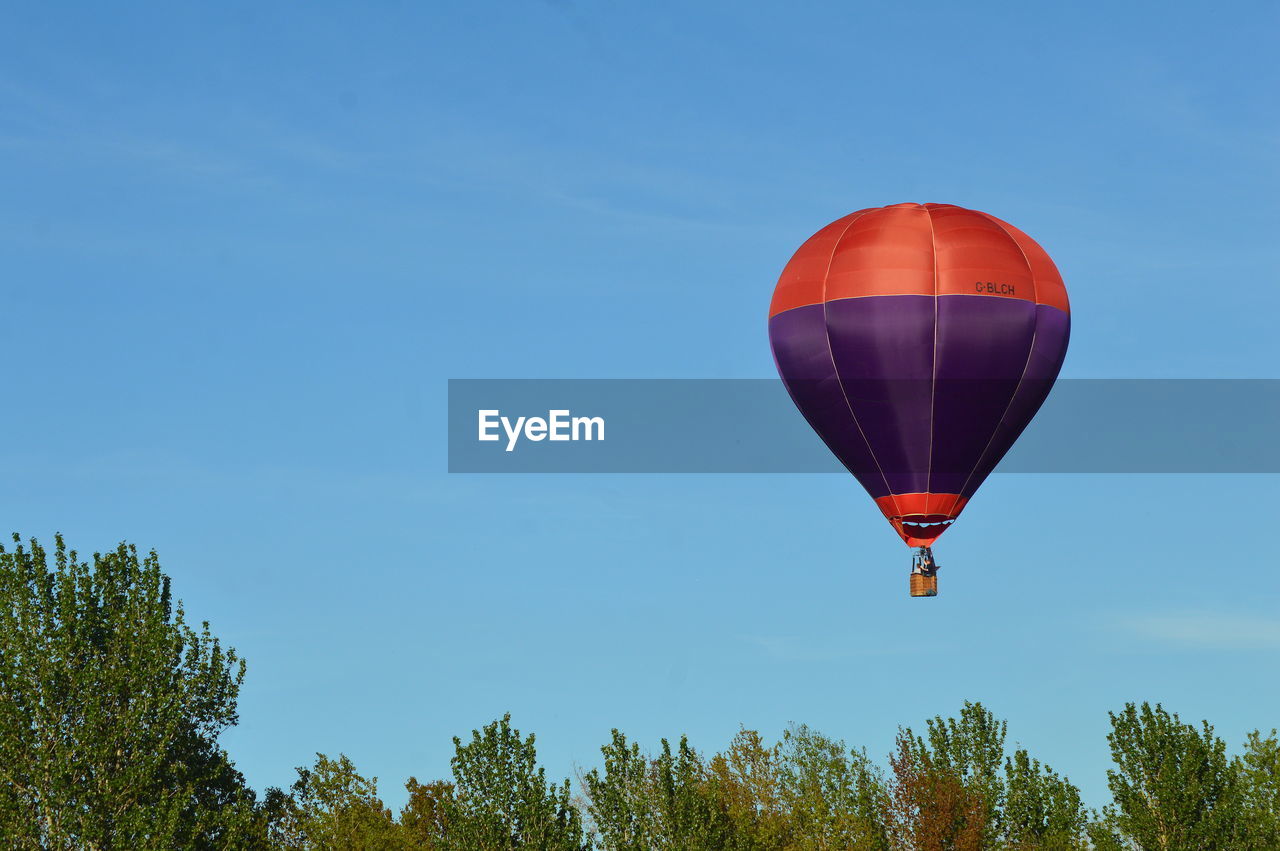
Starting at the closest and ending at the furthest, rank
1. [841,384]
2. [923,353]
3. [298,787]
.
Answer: [923,353] < [841,384] < [298,787]

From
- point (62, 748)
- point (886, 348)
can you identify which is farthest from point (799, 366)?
point (62, 748)

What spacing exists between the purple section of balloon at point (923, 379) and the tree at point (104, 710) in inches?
845

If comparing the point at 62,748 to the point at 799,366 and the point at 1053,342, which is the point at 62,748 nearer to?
the point at 799,366

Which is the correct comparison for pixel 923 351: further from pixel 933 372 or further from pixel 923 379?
pixel 923 379

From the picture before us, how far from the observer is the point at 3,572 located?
190 feet

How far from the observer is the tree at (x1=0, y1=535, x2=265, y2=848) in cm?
5375

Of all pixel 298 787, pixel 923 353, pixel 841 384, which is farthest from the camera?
pixel 298 787

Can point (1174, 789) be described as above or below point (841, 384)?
below

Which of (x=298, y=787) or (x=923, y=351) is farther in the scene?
(x=298, y=787)

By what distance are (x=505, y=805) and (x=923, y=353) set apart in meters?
18.6

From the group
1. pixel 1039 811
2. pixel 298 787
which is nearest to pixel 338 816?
pixel 298 787

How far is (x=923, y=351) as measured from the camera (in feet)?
183

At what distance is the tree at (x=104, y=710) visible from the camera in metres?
53.8

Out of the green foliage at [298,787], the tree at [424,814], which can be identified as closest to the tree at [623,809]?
the green foliage at [298,787]
